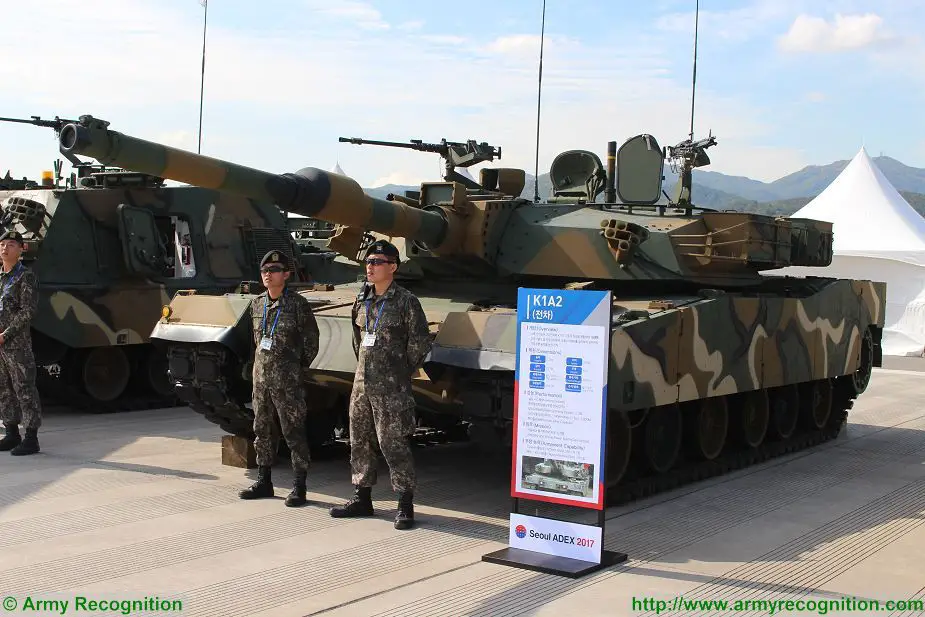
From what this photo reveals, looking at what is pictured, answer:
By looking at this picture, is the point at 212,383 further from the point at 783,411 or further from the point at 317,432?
the point at 783,411

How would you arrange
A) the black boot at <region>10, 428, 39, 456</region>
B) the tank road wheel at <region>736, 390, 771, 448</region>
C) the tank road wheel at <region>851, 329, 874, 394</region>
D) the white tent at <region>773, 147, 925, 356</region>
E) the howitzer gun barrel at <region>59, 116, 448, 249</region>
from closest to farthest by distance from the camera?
the howitzer gun barrel at <region>59, 116, 448, 249</region>, the black boot at <region>10, 428, 39, 456</region>, the tank road wheel at <region>736, 390, 771, 448</region>, the tank road wheel at <region>851, 329, 874, 394</region>, the white tent at <region>773, 147, 925, 356</region>

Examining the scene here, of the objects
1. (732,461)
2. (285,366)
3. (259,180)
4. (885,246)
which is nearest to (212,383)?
(285,366)

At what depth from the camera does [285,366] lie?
8.84 meters

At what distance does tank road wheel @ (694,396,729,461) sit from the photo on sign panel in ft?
11.9

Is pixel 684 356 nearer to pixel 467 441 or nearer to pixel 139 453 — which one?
pixel 467 441

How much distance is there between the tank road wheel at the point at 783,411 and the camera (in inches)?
484

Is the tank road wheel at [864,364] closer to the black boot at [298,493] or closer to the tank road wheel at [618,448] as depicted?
the tank road wheel at [618,448]

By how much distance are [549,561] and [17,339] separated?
6.18 m

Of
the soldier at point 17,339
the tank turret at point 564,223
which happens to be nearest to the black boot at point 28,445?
the soldier at point 17,339

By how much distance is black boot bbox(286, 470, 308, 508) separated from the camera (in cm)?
889

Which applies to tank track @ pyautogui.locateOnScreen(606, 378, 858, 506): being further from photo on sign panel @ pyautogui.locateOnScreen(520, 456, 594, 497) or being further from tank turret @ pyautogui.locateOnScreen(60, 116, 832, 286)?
photo on sign panel @ pyautogui.locateOnScreen(520, 456, 594, 497)

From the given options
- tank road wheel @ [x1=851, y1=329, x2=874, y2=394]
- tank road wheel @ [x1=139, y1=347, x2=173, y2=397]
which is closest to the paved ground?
tank road wheel @ [x1=851, y1=329, x2=874, y2=394]

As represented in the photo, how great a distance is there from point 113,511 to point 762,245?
6414 millimetres

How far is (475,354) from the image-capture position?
847 cm
